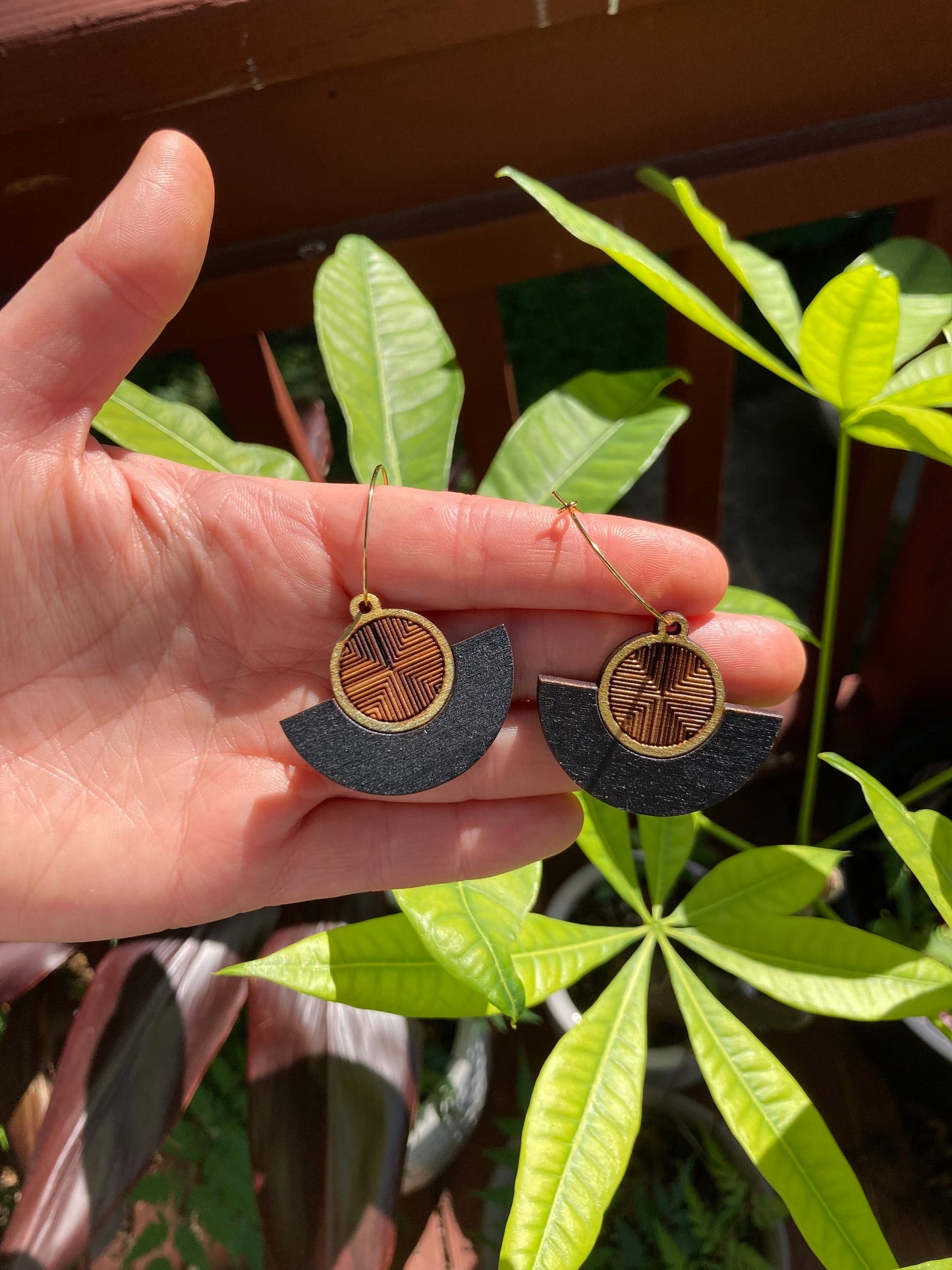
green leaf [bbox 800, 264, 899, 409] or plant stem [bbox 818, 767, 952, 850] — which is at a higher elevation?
green leaf [bbox 800, 264, 899, 409]

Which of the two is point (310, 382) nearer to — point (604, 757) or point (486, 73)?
point (486, 73)

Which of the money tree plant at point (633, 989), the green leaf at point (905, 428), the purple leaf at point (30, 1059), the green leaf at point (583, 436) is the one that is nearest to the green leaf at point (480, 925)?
the money tree plant at point (633, 989)

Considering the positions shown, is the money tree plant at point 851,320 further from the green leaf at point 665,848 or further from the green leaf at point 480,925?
the green leaf at point 480,925

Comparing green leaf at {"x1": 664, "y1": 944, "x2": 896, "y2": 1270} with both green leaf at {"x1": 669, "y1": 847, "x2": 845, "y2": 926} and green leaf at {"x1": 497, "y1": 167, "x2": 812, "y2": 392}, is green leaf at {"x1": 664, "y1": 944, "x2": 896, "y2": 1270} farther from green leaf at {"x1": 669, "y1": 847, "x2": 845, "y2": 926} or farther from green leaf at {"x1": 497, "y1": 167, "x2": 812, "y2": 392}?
green leaf at {"x1": 497, "y1": 167, "x2": 812, "y2": 392}

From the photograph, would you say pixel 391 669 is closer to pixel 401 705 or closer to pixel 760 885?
pixel 401 705

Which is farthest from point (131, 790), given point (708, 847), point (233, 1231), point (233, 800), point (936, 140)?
point (936, 140)

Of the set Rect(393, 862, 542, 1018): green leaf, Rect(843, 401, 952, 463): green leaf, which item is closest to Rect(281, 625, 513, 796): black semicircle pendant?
Rect(393, 862, 542, 1018): green leaf

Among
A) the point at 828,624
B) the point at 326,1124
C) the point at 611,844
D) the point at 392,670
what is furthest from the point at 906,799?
the point at 326,1124
